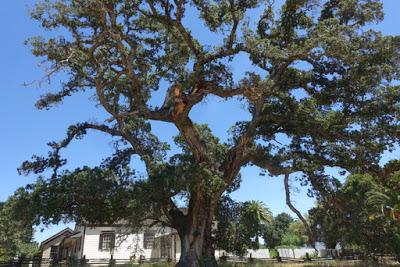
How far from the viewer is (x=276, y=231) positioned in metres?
65.8

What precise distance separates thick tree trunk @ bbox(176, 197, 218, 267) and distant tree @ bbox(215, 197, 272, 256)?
3217mm

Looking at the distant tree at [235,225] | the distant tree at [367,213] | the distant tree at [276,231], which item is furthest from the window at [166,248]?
the distant tree at [276,231]

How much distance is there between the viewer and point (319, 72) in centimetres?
1745

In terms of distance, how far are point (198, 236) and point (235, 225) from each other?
5152 mm

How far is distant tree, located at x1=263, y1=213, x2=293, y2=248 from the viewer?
61.3 metres

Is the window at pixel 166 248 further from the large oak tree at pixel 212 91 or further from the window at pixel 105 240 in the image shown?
the large oak tree at pixel 212 91

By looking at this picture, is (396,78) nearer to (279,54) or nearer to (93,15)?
(279,54)

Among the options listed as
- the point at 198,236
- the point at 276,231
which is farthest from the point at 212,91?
the point at 276,231

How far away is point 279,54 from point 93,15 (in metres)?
8.04

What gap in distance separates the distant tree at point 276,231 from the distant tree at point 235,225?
33.8m

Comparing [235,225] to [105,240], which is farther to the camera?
[105,240]

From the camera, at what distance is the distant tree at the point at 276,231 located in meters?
61.3

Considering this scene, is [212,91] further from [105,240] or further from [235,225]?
[105,240]

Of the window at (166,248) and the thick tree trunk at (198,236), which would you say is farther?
the window at (166,248)
